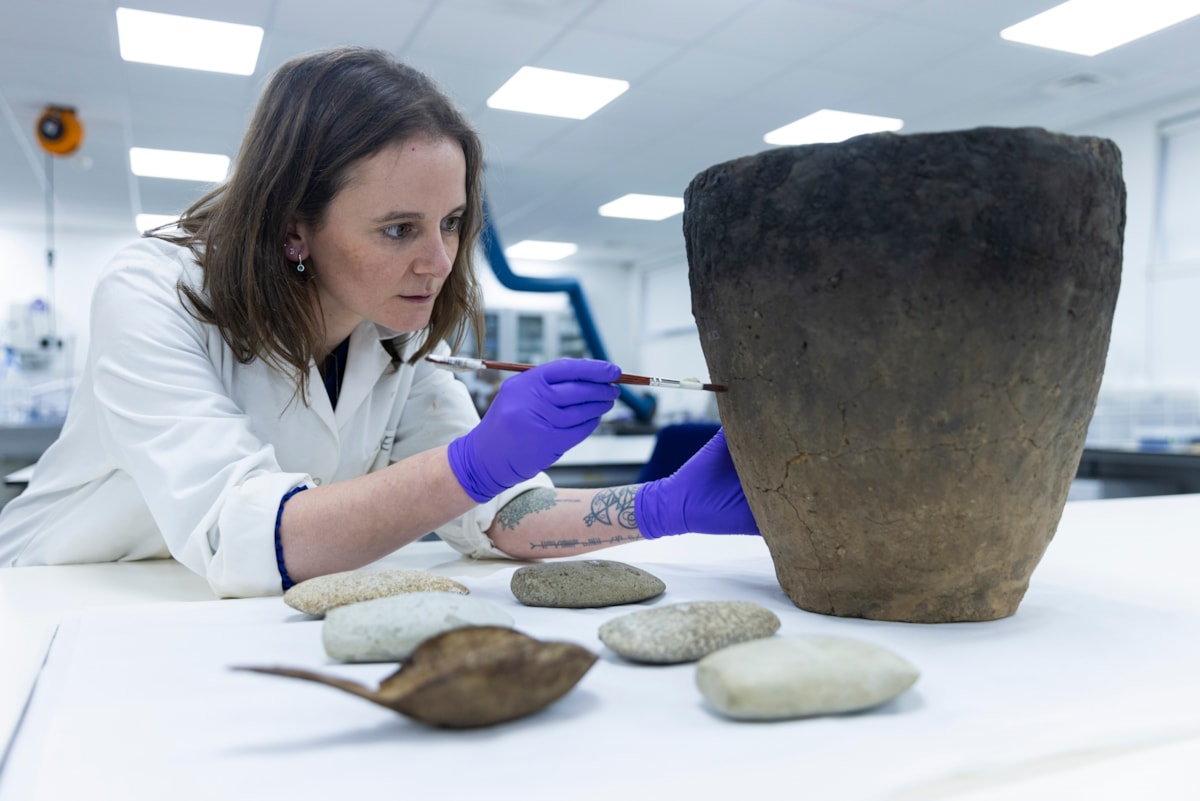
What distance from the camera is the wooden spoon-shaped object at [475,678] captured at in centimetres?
46

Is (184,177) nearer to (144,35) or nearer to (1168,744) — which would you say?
(144,35)

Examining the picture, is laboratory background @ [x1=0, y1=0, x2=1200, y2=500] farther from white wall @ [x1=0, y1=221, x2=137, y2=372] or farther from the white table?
the white table

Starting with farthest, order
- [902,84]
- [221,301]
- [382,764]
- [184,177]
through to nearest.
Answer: [184,177], [902,84], [221,301], [382,764]

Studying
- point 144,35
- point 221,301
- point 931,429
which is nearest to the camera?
point 931,429

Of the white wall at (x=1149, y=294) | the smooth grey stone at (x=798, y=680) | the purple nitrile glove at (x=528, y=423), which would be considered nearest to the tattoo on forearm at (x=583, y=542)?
the purple nitrile glove at (x=528, y=423)

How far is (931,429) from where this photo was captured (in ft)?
2.30

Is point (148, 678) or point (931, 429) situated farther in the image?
point (931, 429)

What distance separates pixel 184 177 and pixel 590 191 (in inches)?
130

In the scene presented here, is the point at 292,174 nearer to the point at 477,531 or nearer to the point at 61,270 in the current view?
the point at 477,531

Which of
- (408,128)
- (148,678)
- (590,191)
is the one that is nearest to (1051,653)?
(148,678)

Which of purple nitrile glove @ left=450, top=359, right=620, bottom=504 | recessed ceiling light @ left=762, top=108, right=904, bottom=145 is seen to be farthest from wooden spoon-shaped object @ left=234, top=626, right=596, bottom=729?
recessed ceiling light @ left=762, top=108, right=904, bottom=145

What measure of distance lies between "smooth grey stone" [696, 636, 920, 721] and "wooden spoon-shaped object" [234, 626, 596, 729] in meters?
0.08

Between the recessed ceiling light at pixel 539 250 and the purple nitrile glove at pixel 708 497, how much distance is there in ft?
29.3

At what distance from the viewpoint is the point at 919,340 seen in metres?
0.69
